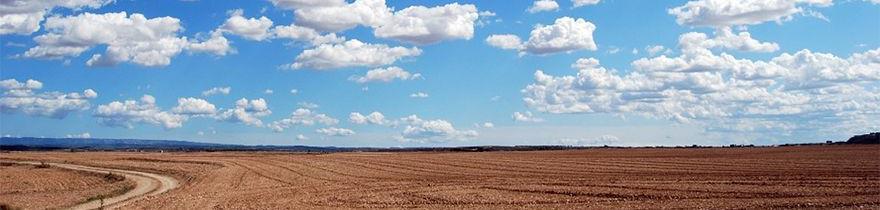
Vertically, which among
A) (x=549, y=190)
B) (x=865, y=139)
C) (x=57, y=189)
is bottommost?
(x=57, y=189)

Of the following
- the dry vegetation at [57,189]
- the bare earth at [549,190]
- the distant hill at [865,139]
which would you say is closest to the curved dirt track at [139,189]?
A: the dry vegetation at [57,189]

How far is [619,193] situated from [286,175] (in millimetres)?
25960

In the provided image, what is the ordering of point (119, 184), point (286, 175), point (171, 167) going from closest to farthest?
point (119, 184) → point (286, 175) → point (171, 167)

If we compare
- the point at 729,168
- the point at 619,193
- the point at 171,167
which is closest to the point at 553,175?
the point at 729,168

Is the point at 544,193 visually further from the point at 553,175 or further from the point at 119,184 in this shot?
the point at 119,184

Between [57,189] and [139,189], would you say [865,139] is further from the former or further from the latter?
[57,189]

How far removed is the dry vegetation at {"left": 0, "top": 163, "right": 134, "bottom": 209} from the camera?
38.1 metres

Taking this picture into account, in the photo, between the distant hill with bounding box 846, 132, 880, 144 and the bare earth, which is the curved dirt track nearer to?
the bare earth

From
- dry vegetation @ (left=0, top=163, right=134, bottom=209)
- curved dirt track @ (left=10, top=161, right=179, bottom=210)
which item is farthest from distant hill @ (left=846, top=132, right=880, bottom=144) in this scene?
dry vegetation @ (left=0, top=163, right=134, bottom=209)

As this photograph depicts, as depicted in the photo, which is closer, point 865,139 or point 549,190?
point 549,190

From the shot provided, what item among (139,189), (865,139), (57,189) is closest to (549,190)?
(139,189)

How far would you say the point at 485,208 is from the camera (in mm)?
30453

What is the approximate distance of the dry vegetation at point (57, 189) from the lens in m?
38.1

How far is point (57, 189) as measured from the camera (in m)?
47.6
